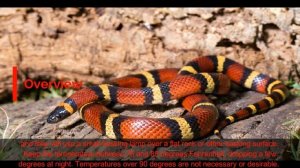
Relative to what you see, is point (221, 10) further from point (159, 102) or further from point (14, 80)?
point (14, 80)

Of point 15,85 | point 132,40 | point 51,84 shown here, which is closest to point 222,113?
point 132,40

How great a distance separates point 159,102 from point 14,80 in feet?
10.0

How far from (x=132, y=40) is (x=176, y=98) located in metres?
1.81

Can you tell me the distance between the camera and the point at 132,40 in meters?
7.46

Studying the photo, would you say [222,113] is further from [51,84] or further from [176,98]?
[51,84]

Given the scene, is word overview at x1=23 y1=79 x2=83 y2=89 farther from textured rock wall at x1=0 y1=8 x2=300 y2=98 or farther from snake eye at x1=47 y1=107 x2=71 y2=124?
snake eye at x1=47 y1=107 x2=71 y2=124

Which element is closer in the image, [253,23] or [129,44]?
[253,23]

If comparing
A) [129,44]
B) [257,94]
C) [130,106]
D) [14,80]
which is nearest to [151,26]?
[129,44]

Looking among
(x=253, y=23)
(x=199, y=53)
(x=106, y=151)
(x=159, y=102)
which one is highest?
(x=253, y=23)

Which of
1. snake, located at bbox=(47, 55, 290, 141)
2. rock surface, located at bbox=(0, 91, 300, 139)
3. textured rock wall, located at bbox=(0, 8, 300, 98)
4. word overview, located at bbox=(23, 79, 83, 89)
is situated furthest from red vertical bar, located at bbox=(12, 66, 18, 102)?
snake, located at bbox=(47, 55, 290, 141)

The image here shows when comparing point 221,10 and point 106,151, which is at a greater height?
point 221,10

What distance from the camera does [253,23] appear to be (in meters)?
6.76

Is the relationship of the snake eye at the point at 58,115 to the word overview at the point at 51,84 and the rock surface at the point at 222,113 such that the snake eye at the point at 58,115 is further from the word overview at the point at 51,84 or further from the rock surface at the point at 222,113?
the word overview at the point at 51,84
